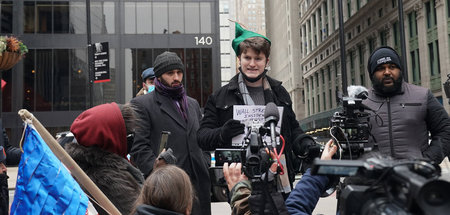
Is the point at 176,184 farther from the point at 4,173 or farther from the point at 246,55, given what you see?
the point at 4,173

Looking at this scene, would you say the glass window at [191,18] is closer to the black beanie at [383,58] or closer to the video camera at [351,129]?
the black beanie at [383,58]

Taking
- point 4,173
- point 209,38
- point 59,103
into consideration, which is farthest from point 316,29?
point 4,173

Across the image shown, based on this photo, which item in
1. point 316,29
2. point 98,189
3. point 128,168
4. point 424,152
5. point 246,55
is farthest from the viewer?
point 316,29

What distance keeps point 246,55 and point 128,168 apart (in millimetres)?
1276

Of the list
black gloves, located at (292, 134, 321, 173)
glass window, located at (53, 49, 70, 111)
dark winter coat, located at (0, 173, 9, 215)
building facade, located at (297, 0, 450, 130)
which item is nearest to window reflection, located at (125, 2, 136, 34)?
glass window, located at (53, 49, 70, 111)

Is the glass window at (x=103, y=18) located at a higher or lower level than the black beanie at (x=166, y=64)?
higher

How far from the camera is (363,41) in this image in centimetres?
4500

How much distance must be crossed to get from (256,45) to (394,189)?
2.50 meters

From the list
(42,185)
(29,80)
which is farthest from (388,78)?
(29,80)

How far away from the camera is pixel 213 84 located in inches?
1173

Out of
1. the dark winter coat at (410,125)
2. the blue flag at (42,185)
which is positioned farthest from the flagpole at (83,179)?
the dark winter coat at (410,125)

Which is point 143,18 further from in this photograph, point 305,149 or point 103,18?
point 305,149

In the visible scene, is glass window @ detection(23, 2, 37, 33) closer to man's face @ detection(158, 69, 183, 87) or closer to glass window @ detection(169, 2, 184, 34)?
glass window @ detection(169, 2, 184, 34)

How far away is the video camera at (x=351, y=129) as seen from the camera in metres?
2.85
